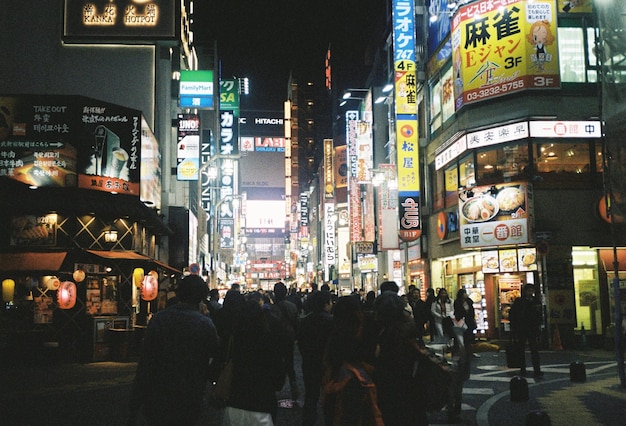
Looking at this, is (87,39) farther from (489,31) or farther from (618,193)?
(618,193)

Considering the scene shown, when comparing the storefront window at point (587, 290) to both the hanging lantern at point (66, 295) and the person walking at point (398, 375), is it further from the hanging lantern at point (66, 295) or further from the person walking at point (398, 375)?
the person walking at point (398, 375)

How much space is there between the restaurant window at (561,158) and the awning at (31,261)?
51.5ft

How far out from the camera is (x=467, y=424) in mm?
9469

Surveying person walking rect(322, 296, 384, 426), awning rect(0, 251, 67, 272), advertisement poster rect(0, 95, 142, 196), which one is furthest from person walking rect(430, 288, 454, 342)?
advertisement poster rect(0, 95, 142, 196)

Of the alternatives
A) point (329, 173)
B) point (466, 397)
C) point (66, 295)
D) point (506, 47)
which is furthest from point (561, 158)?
point (329, 173)

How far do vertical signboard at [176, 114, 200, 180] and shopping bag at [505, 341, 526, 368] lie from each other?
20767 mm

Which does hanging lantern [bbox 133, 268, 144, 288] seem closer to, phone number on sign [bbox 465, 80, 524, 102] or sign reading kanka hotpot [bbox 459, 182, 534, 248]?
sign reading kanka hotpot [bbox 459, 182, 534, 248]

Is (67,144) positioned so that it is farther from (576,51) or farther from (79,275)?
(576,51)

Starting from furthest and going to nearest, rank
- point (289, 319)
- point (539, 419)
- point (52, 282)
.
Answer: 1. point (52, 282)
2. point (289, 319)
3. point (539, 419)

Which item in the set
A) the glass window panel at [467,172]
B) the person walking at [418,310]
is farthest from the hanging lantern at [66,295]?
the glass window panel at [467,172]

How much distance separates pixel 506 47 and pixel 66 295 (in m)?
16.3

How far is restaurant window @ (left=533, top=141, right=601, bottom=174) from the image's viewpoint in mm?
22766

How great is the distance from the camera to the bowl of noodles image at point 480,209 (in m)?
23.2

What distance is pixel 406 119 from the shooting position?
30.5 meters
